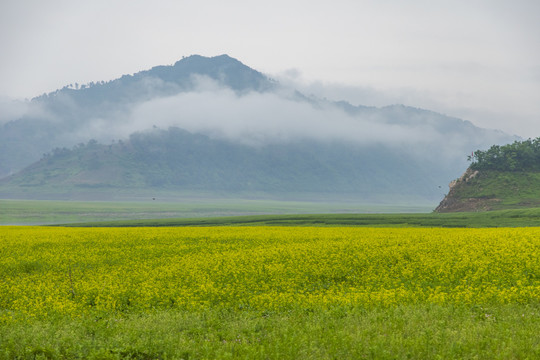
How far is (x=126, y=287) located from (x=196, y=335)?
7.26 metres

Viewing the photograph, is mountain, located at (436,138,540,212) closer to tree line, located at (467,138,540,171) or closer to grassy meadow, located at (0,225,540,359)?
tree line, located at (467,138,540,171)

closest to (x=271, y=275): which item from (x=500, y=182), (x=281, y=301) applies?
(x=281, y=301)

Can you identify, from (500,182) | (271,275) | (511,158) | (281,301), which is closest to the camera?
(281,301)

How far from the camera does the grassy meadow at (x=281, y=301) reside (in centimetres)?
1362

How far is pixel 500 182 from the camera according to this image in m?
145

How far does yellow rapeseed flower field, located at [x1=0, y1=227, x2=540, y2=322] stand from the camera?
1880 cm

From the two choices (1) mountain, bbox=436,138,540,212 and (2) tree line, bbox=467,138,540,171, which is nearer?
(1) mountain, bbox=436,138,540,212

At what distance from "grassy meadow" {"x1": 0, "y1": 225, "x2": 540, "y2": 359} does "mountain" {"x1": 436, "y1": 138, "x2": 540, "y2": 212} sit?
112 meters

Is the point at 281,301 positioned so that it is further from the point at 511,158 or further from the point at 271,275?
the point at 511,158

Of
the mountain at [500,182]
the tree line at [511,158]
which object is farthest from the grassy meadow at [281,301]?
the tree line at [511,158]

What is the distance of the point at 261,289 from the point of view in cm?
2111

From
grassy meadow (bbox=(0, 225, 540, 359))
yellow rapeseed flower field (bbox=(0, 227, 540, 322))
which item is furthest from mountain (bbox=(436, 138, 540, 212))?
grassy meadow (bbox=(0, 225, 540, 359))

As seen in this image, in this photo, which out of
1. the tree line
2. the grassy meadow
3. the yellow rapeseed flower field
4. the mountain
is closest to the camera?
the grassy meadow

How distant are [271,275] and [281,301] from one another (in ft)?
14.8
